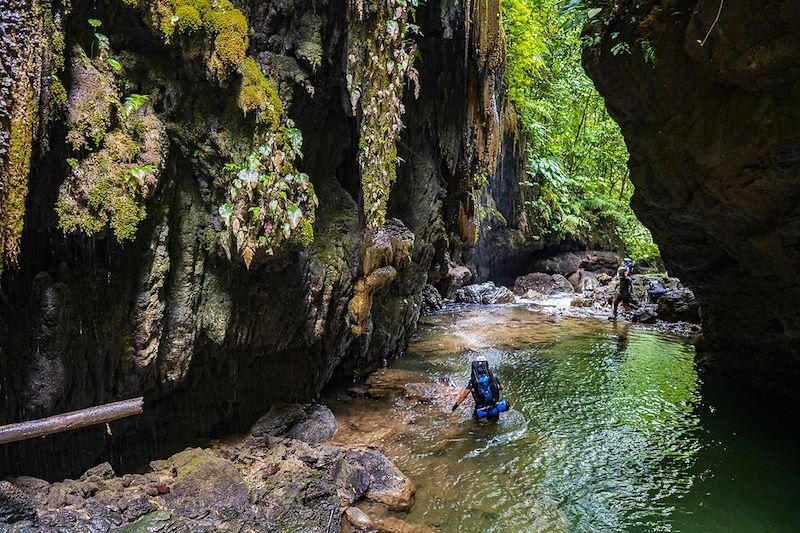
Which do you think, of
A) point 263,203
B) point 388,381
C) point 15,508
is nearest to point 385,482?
point 15,508

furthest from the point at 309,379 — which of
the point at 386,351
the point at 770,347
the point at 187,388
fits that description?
the point at 770,347

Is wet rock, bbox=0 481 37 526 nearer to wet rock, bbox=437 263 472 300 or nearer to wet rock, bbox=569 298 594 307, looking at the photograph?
wet rock, bbox=437 263 472 300

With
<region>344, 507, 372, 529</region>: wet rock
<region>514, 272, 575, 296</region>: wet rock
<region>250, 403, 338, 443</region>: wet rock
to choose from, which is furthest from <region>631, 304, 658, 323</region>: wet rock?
<region>344, 507, 372, 529</region>: wet rock

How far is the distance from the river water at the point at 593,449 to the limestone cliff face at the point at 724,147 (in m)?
2.18

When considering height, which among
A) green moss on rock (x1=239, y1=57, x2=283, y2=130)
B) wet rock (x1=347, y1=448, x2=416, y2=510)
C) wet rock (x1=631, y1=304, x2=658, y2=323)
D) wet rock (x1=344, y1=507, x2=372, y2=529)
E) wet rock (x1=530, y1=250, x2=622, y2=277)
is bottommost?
wet rock (x1=344, y1=507, x2=372, y2=529)

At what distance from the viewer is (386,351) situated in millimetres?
11453

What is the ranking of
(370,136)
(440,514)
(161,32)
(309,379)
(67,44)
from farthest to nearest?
1. (309,379)
2. (370,136)
3. (440,514)
4. (161,32)
5. (67,44)

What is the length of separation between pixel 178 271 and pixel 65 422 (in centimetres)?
206

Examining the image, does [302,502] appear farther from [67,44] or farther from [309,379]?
[67,44]

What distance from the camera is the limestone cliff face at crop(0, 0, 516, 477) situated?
181 inches

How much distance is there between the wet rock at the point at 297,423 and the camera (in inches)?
280

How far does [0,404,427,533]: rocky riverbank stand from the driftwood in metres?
0.43

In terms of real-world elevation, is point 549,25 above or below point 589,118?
above

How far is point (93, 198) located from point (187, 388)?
305cm
